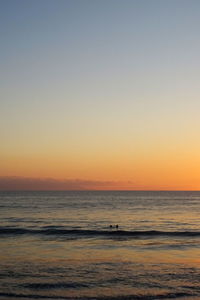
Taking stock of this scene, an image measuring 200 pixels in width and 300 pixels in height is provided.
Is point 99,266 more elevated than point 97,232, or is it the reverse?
point 99,266

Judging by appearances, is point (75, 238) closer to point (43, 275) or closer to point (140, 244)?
point (140, 244)

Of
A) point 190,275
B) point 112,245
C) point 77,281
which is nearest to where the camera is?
point 77,281

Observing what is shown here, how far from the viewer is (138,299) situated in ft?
43.3

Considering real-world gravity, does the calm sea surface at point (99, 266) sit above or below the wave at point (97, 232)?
above

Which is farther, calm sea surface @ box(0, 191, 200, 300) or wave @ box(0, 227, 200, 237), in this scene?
wave @ box(0, 227, 200, 237)

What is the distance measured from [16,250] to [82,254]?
15.8ft

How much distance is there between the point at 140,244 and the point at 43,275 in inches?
494

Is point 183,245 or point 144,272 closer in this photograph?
point 144,272

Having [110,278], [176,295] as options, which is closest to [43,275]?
[110,278]

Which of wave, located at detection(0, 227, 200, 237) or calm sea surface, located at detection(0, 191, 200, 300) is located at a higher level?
calm sea surface, located at detection(0, 191, 200, 300)

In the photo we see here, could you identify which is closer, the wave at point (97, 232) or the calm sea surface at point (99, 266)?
the calm sea surface at point (99, 266)

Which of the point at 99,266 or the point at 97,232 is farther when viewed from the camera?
the point at 97,232

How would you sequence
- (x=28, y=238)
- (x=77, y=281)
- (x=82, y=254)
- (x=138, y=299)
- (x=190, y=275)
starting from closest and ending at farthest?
(x=138, y=299) < (x=77, y=281) < (x=190, y=275) < (x=82, y=254) < (x=28, y=238)

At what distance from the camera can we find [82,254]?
74.3ft
